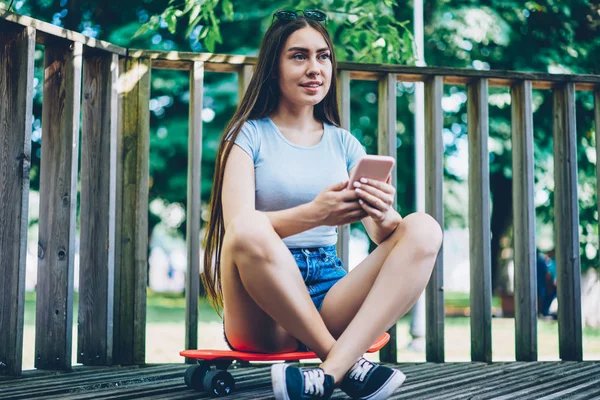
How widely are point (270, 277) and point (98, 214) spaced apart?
1.22 meters

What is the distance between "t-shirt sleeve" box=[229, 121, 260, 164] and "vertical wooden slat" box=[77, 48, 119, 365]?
813 millimetres

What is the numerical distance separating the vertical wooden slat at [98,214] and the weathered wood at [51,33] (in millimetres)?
48

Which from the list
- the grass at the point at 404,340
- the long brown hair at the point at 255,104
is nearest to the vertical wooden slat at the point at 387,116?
the long brown hair at the point at 255,104

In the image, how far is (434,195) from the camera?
323cm

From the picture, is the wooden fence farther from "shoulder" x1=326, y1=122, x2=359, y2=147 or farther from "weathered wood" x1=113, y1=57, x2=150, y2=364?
"shoulder" x1=326, y1=122, x2=359, y2=147

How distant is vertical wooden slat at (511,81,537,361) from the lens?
3232 millimetres

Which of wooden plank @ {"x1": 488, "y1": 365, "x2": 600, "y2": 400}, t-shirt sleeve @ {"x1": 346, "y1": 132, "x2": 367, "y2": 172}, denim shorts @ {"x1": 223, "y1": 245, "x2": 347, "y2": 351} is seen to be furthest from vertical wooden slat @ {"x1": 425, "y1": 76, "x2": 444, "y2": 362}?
denim shorts @ {"x1": 223, "y1": 245, "x2": 347, "y2": 351}

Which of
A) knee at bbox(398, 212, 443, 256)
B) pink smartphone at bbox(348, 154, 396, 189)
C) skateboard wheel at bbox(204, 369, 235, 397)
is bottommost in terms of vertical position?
skateboard wheel at bbox(204, 369, 235, 397)

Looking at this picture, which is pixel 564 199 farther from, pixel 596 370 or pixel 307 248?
pixel 307 248

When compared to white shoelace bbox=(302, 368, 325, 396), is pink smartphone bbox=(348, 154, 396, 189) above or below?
above

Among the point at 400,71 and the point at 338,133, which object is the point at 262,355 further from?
the point at 400,71

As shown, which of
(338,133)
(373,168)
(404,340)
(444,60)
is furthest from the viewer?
(444,60)

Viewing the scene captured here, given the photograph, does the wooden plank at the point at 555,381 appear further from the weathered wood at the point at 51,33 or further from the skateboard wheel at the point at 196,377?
the weathered wood at the point at 51,33

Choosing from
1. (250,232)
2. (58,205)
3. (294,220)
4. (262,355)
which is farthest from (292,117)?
(58,205)
